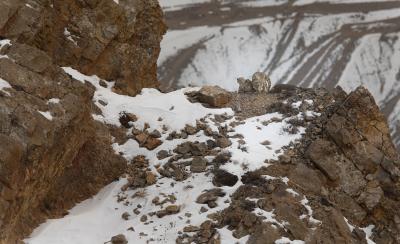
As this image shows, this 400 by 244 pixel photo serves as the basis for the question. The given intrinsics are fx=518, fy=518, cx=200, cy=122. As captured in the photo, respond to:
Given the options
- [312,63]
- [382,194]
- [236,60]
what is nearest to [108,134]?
[382,194]

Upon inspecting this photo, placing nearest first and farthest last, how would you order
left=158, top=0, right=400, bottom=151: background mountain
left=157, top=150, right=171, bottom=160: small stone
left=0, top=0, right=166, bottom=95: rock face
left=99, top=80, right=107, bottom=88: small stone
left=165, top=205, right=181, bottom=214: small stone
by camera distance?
1. left=165, top=205, right=181, bottom=214: small stone
2. left=0, top=0, right=166, bottom=95: rock face
3. left=157, top=150, right=171, bottom=160: small stone
4. left=99, top=80, right=107, bottom=88: small stone
5. left=158, top=0, right=400, bottom=151: background mountain

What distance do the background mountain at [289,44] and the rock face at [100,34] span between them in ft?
40.7

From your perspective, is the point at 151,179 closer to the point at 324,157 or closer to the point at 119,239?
the point at 119,239

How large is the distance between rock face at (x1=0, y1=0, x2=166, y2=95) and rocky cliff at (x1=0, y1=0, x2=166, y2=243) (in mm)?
29

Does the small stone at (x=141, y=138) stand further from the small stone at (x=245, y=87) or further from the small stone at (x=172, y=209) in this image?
the small stone at (x=245, y=87)

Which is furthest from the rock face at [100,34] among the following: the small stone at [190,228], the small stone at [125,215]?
the small stone at [190,228]

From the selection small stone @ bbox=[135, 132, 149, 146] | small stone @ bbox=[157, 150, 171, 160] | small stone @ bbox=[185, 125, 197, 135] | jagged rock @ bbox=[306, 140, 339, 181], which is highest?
jagged rock @ bbox=[306, 140, 339, 181]

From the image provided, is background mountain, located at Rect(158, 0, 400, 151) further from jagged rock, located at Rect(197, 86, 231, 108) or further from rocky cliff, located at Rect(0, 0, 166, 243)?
jagged rock, located at Rect(197, 86, 231, 108)

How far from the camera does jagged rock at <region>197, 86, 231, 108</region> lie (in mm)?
15672

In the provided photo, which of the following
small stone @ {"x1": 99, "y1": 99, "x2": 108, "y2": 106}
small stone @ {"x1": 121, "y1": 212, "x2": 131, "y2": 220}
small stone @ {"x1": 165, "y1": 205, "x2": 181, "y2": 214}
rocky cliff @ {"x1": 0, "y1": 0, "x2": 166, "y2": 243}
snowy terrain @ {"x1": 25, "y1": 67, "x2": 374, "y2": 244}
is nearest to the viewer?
rocky cliff @ {"x1": 0, "y1": 0, "x2": 166, "y2": 243}

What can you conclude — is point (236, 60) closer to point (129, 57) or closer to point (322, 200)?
point (129, 57)

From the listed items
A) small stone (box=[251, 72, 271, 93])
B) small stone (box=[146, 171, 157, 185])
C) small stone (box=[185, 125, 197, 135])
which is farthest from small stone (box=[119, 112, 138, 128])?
small stone (box=[251, 72, 271, 93])

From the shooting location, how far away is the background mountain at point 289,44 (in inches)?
1233

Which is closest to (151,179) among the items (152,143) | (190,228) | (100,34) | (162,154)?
(162,154)
